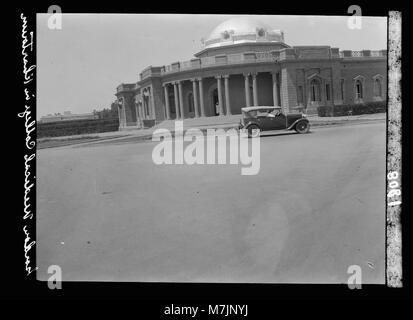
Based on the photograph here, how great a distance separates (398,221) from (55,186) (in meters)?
5.81

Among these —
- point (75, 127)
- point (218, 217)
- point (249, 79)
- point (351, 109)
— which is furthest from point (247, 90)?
point (75, 127)

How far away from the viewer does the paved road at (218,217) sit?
5152 mm

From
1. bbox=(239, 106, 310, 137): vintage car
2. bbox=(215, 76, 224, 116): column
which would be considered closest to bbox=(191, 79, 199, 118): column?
bbox=(215, 76, 224, 116): column

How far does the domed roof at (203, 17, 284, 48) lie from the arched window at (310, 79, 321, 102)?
40.6 inches

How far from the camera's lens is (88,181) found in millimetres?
5594

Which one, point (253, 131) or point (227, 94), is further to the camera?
point (227, 94)

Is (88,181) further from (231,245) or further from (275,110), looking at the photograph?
(275,110)

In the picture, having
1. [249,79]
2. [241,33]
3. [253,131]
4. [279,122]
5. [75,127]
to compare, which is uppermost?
[241,33]

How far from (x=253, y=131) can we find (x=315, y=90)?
4.71ft

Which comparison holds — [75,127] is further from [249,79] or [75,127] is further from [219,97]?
[249,79]

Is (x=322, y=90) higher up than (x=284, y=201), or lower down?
higher up

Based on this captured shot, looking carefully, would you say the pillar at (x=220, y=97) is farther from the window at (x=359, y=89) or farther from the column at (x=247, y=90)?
the window at (x=359, y=89)

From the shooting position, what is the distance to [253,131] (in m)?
5.70

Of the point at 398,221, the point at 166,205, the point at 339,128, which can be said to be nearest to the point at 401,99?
the point at 339,128
